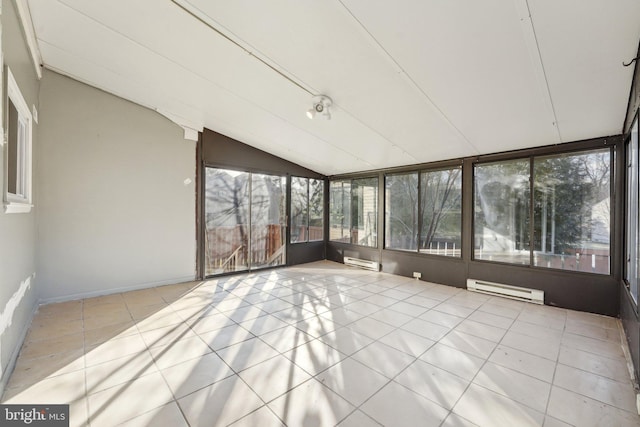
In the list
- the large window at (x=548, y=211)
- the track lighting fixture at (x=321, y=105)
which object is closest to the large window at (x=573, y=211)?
the large window at (x=548, y=211)

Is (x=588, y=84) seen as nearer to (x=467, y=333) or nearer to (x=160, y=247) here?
(x=467, y=333)

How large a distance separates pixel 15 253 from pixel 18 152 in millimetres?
1127

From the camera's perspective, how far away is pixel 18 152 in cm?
273

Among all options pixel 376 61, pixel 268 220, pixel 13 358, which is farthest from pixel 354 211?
pixel 13 358

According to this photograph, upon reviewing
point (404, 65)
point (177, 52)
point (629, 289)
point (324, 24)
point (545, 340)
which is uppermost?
point (177, 52)

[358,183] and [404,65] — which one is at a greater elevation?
[404,65]

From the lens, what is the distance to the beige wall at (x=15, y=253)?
1.92 metres

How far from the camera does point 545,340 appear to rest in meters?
2.70

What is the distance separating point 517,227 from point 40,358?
18.6 feet

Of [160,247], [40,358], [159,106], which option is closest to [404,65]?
[159,106]

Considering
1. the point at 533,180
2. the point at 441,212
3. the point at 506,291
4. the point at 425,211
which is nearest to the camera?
→ the point at 533,180

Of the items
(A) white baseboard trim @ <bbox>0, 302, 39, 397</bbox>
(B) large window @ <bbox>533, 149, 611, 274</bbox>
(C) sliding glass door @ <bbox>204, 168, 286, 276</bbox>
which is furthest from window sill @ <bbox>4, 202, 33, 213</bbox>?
(B) large window @ <bbox>533, 149, 611, 274</bbox>

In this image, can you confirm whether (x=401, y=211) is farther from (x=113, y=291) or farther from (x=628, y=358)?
(x=113, y=291)

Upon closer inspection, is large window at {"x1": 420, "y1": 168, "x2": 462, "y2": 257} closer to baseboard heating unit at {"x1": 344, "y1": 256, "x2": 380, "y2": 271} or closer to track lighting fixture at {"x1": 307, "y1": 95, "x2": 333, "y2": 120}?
baseboard heating unit at {"x1": 344, "y1": 256, "x2": 380, "y2": 271}
